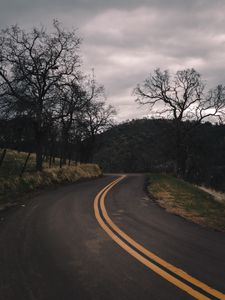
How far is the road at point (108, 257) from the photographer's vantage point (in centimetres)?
532

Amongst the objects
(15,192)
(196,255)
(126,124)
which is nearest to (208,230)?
(196,255)

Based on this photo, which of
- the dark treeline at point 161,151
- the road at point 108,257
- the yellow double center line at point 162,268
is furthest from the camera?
the dark treeline at point 161,151

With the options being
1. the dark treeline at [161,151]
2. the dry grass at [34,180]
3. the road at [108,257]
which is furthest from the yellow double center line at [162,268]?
the dark treeline at [161,151]

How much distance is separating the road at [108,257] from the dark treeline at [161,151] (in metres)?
28.5

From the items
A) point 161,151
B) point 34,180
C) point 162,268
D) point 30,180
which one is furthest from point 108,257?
point 161,151

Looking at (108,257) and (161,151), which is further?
(161,151)

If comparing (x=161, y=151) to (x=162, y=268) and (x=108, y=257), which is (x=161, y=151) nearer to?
(x=108, y=257)

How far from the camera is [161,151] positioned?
56.3 meters

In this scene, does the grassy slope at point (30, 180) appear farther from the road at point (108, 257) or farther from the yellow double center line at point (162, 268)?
the yellow double center line at point (162, 268)

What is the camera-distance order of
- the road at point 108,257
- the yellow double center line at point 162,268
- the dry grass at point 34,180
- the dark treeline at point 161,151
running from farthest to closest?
the dark treeline at point 161,151 → the dry grass at point 34,180 → the road at point 108,257 → the yellow double center line at point 162,268

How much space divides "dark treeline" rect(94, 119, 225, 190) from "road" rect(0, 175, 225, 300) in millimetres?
28502

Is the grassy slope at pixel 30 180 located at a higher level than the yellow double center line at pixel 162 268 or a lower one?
higher

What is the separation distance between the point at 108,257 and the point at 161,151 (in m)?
50.0

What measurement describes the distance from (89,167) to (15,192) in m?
16.1
